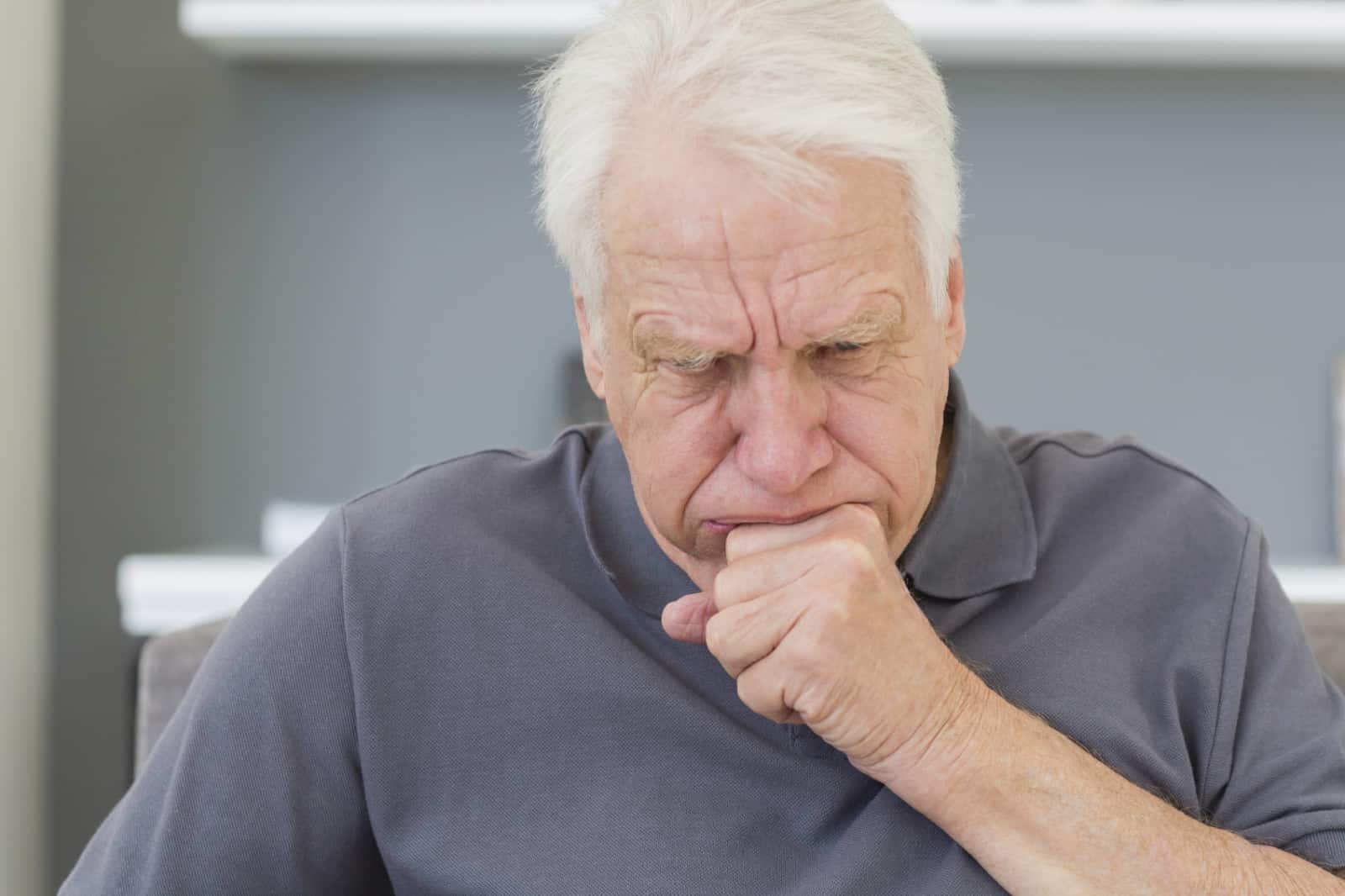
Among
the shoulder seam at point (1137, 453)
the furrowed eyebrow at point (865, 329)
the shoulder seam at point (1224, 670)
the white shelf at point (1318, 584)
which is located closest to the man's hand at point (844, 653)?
the furrowed eyebrow at point (865, 329)

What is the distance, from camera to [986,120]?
2.71 meters

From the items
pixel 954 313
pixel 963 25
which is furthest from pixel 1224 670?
pixel 963 25

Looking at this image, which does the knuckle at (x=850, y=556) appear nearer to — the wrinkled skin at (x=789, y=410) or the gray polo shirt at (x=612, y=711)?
the wrinkled skin at (x=789, y=410)

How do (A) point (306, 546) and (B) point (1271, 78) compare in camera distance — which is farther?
(B) point (1271, 78)

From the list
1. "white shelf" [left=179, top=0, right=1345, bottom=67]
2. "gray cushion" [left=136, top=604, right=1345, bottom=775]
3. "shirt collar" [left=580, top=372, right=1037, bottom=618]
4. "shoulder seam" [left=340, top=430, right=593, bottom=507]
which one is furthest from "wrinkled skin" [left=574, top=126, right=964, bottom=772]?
"white shelf" [left=179, top=0, right=1345, bottom=67]

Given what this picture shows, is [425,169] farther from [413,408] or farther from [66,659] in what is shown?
[66,659]

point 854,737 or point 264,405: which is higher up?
point 854,737

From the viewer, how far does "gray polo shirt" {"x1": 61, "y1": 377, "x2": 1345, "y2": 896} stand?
103 cm

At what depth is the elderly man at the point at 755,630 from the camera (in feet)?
3.18

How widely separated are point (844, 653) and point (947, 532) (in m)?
0.26

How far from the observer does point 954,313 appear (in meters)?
1.14

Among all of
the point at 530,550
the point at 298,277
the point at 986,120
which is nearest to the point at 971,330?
the point at 986,120

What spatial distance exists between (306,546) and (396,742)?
20cm

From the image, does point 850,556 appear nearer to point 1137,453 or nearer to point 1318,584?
point 1137,453
